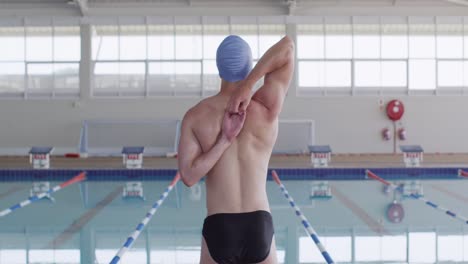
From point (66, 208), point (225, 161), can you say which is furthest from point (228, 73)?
point (66, 208)

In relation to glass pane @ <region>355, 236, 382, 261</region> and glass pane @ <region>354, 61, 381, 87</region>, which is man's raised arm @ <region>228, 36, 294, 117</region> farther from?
glass pane @ <region>354, 61, 381, 87</region>

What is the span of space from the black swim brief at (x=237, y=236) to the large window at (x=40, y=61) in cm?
1436

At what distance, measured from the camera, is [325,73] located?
15516mm

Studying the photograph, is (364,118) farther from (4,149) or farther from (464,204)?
(4,149)

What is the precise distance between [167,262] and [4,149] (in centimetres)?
1136

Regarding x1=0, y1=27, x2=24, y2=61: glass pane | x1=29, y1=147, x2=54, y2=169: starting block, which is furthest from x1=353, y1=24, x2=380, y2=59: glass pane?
x1=0, y1=27, x2=24, y2=61: glass pane

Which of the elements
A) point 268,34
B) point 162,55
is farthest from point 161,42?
point 268,34

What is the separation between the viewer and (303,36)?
15.5 m

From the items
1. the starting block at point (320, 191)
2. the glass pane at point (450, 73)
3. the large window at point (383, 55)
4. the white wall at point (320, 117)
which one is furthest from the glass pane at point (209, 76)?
the glass pane at point (450, 73)

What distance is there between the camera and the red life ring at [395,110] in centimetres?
1500

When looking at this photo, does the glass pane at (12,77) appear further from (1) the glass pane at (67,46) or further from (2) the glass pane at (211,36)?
(2) the glass pane at (211,36)

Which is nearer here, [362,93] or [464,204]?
[464,204]

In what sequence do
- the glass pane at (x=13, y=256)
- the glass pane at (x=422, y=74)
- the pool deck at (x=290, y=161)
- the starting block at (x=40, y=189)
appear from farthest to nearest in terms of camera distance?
the glass pane at (x=422, y=74) < the pool deck at (x=290, y=161) < the starting block at (x=40, y=189) < the glass pane at (x=13, y=256)

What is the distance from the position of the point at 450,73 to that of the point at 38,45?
10945 mm
